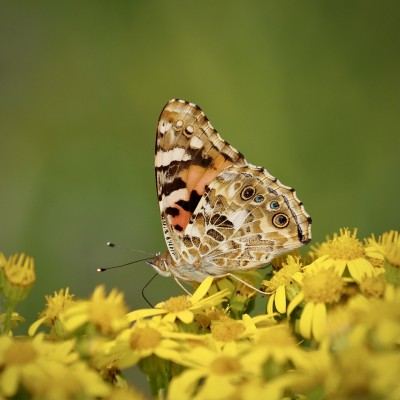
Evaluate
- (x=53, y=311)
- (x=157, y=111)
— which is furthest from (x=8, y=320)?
(x=157, y=111)

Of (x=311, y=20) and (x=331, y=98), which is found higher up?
(x=311, y=20)

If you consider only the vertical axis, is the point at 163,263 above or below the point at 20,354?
above

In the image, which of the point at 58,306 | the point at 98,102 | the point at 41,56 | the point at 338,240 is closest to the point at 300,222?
the point at 338,240

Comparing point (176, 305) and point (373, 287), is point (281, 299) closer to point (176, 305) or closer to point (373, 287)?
point (176, 305)

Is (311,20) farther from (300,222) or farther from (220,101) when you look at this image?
(300,222)

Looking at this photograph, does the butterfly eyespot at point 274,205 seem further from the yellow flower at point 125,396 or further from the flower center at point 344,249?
the yellow flower at point 125,396

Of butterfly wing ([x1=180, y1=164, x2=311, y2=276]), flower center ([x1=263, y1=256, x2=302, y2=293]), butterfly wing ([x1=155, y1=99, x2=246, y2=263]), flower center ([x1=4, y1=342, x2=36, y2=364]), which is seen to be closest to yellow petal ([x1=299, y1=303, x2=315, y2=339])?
flower center ([x1=263, y1=256, x2=302, y2=293])
